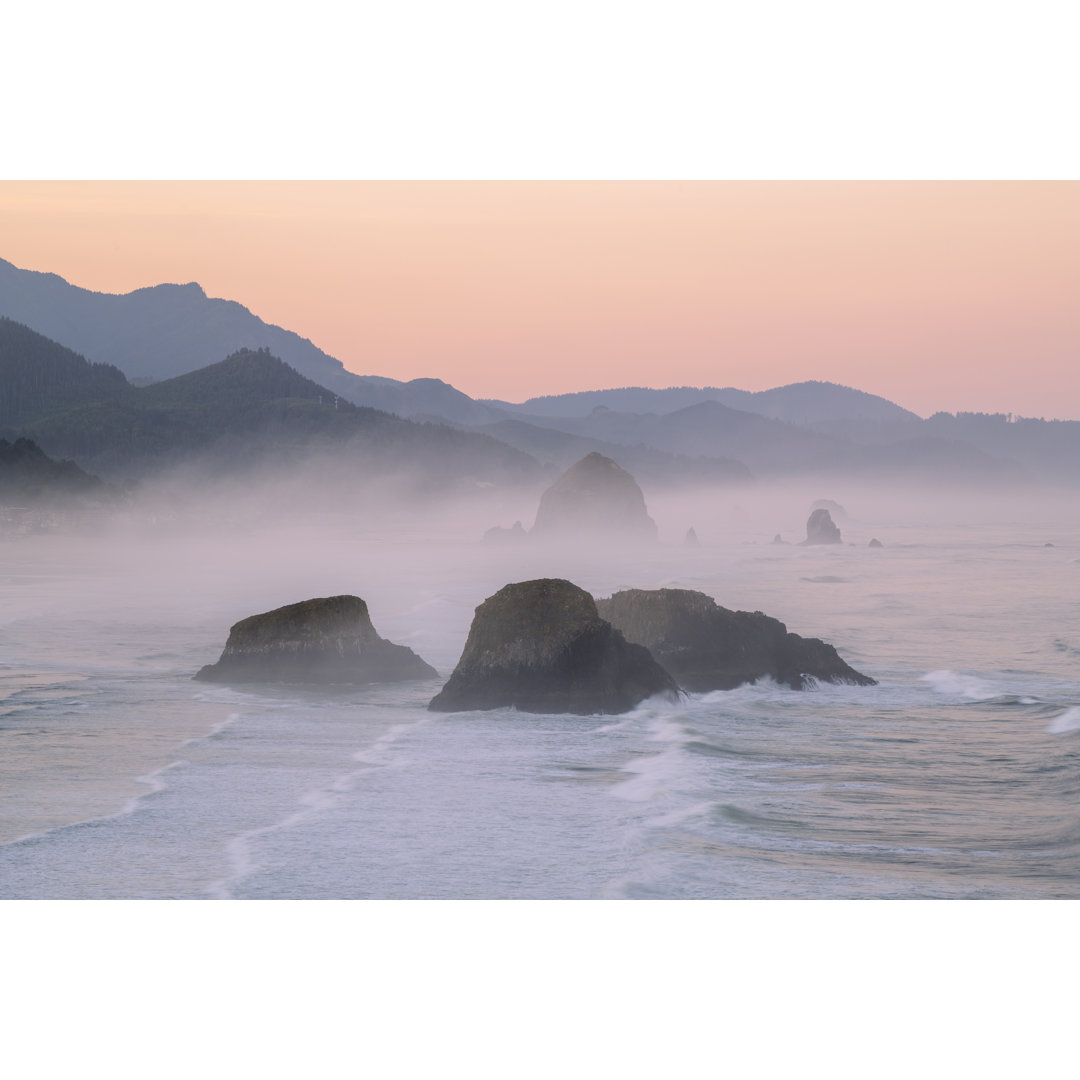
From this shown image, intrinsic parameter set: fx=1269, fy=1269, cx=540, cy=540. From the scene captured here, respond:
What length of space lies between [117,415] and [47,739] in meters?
78.3

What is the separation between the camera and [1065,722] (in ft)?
68.3

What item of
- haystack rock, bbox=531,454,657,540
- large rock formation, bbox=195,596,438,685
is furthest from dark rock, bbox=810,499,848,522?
large rock formation, bbox=195,596,438,685

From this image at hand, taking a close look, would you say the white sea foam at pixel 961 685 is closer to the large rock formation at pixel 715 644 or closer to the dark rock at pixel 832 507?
the large rock formation at pixel 715 644

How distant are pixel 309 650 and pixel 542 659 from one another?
5907 mm

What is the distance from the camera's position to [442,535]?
108 metres

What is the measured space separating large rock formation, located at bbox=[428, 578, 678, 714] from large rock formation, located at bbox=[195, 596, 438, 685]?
4.06 m

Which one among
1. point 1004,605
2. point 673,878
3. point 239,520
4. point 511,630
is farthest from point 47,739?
point 239,520

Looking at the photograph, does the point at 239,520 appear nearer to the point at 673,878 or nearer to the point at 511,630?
the point at 511,630

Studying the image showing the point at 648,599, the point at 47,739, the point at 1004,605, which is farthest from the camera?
the point at 1004,605

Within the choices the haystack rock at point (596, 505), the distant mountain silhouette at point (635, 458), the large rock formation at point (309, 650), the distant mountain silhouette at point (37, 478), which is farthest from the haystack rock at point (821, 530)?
the large rock formation at point (309, 650)

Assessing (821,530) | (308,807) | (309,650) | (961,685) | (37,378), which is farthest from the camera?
(821,530)

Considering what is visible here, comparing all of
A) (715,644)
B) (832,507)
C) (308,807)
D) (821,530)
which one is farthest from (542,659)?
(832,507)

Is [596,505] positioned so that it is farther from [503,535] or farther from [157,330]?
[157,330]

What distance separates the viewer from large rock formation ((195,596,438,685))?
2511cm
